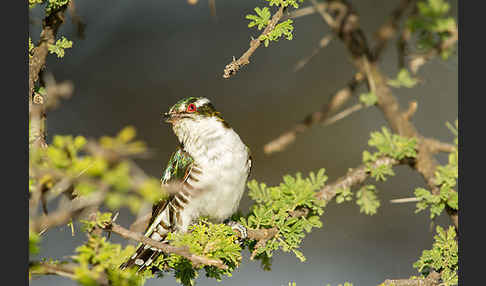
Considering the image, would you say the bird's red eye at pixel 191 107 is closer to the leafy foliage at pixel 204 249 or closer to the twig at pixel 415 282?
the leafy foliage at pixel 204 249

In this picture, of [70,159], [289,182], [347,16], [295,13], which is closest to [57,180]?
[70,159]

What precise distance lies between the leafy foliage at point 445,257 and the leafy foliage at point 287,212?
12.0 inches

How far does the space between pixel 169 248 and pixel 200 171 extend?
72cm

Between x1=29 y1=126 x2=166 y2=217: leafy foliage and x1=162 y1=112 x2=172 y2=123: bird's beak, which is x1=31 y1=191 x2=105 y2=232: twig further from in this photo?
x1=162 y1=112 x2=172 y2=123: bird's beak

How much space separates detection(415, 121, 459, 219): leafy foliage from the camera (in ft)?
4.12

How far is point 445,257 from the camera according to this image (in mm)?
1273

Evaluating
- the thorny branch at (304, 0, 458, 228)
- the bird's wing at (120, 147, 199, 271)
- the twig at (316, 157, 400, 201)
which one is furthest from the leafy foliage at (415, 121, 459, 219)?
the bird's wing at (120, 147, 199, 271)

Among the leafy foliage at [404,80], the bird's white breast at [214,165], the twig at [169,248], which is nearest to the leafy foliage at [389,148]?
the leafy foliage at [404,80]

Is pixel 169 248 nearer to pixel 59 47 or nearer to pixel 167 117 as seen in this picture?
pixel 59 47

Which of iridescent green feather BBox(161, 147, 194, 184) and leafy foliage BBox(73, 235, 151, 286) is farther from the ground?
iridescent green feather BBox(161, 147, 194, 184)

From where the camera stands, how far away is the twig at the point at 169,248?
27.5 inches

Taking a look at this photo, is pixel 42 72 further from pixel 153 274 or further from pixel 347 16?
pixel 347 16

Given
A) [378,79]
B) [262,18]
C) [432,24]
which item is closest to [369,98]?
[378,79]

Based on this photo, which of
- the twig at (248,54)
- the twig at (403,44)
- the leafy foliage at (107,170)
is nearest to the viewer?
the leafy foliage at (107,170)
